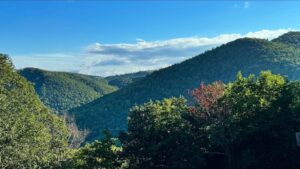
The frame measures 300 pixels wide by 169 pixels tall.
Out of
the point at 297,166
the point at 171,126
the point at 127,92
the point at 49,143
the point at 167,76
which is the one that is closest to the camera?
the point at 297,166

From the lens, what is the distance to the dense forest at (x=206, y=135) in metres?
39.4

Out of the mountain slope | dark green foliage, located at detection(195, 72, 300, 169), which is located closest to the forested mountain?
the mountain slope

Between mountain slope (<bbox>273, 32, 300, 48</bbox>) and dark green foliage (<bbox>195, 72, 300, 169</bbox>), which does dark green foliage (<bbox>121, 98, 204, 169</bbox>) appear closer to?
dark green foliage (<bbox>195, 72, 300, 169</bbox>)

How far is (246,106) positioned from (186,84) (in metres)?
130

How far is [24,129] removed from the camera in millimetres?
46656

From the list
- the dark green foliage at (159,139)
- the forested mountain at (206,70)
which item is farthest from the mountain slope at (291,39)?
the dark green foliage at (159,139)

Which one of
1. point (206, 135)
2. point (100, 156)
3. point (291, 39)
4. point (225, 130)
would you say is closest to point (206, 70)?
point (291, 39)

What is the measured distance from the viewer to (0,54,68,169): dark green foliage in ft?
144

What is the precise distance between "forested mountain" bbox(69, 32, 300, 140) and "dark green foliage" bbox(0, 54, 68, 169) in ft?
328

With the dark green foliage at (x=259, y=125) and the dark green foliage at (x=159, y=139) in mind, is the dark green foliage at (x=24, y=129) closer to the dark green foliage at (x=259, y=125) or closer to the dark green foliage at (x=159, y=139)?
the dark green foliage at (x=159, y=139)

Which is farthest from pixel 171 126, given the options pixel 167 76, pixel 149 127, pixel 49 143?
pixel 167 76

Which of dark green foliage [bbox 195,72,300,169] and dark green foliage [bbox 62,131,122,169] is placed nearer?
dark green foliage [bbox 195,72,300,169]

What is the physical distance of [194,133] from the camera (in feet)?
136

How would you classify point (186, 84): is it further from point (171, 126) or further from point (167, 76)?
point (171, 126)
